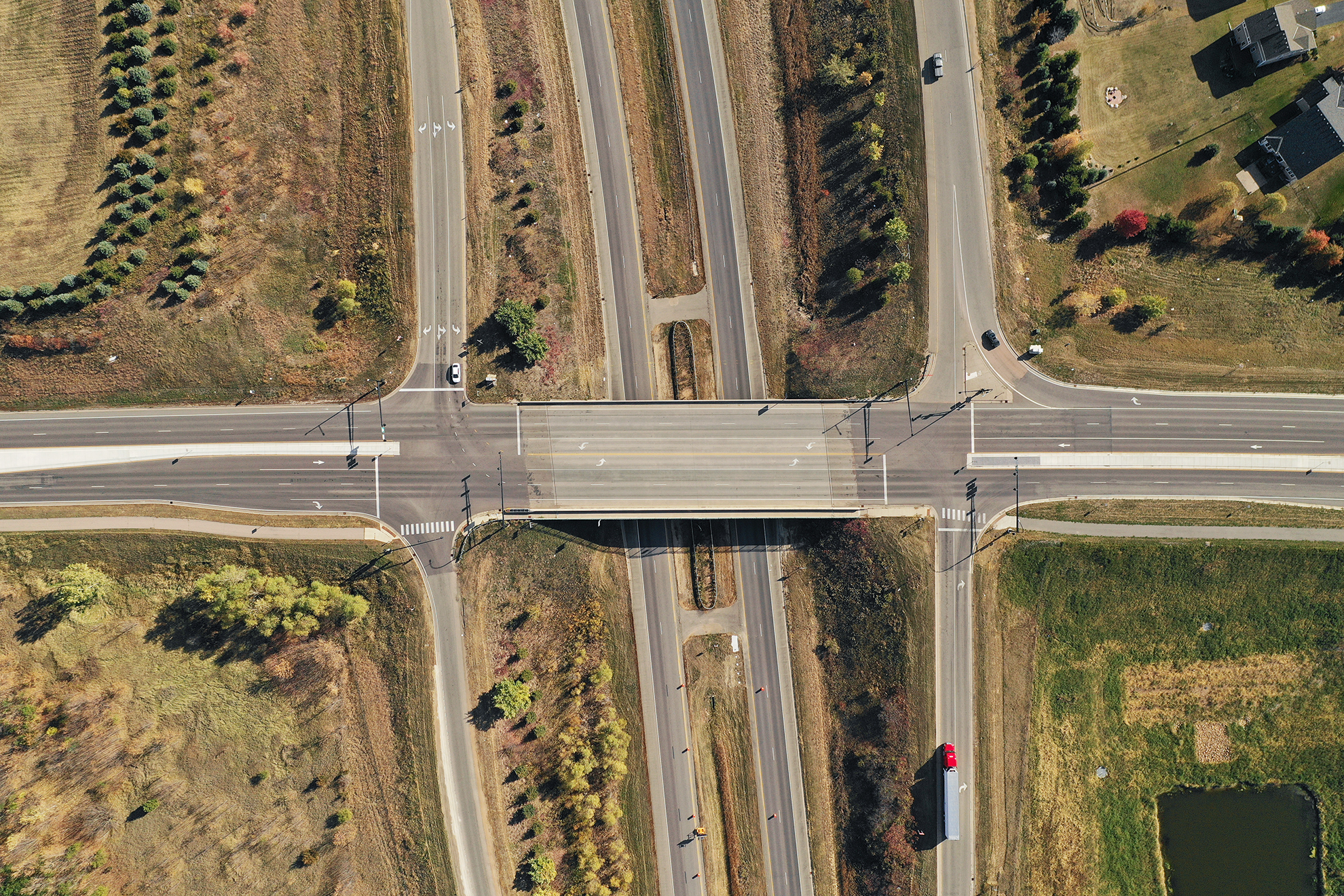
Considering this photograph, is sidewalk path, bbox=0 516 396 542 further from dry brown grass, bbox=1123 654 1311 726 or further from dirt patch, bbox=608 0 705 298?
dry brown grass, bbox=1123 654 1311 726

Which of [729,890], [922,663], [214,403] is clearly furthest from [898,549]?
[214,403]

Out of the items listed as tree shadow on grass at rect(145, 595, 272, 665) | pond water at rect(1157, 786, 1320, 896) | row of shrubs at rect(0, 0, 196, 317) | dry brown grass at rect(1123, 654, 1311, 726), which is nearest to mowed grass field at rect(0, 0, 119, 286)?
row of shrubs at rect(0, 0, 196, 317)

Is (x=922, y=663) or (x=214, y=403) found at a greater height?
(x=214, y=403)

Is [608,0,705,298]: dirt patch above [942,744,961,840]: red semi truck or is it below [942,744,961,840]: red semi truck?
above

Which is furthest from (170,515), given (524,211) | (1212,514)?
(1212,514)

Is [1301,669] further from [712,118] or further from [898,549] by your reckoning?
[712,118]

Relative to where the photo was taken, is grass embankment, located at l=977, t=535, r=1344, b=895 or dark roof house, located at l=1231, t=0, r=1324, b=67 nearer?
dark roof house, located at l=1231, t=0, r=1324, b=67
